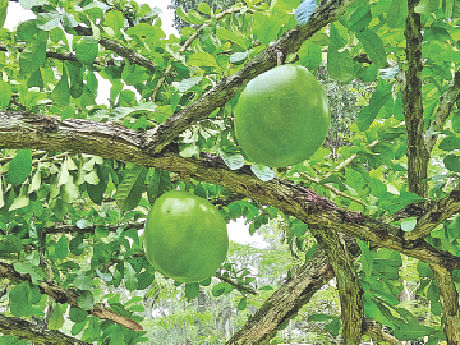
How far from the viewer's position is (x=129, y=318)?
1.57 metres

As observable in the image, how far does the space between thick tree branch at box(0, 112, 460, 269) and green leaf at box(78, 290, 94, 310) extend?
64 centimetres

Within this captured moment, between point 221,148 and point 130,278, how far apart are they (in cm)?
79

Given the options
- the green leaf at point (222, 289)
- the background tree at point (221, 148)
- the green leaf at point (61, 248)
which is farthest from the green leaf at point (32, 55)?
the green leaf at point (222, 289)

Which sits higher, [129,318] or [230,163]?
[230,163]

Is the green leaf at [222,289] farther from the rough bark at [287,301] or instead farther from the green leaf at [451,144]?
the green leaf at [451,144]

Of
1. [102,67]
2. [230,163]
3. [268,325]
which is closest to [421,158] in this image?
[230,163]

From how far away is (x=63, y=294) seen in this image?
1.45 meters

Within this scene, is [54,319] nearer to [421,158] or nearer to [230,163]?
[230,163]

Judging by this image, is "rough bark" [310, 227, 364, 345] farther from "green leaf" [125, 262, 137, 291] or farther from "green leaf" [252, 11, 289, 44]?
"green leaf" [125, 262, 137, 291]

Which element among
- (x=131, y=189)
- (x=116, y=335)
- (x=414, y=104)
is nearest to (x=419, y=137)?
(x=414, y=104)

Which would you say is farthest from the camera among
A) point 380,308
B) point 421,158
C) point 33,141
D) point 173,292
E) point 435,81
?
point 173,292

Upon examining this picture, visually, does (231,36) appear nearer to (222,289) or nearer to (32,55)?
(32,55)

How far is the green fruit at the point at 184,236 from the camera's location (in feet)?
3.11

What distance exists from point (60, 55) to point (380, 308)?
1.10 m
